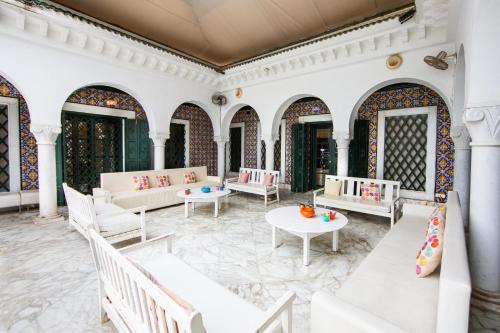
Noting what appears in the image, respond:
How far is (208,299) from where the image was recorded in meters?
1.57

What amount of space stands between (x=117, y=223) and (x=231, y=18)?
487 centimetres

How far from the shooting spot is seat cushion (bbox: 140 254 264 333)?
137 cm

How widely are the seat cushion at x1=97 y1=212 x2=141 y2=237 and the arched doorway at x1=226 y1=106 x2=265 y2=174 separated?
569 cm

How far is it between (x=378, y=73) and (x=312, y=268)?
3846 millimetres

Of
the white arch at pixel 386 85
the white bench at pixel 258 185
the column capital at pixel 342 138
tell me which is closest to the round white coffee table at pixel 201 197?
the white bench at pixel 258 185

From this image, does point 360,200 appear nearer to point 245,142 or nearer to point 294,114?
point 294,114

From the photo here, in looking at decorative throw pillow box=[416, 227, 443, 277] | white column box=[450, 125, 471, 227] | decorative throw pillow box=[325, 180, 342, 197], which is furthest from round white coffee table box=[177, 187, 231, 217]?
white column box=[450, 125, 471, 227]

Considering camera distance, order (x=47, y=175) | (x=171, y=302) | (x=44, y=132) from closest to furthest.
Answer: (x=171, y=302) < (x=44, y=132) < (x=47, y=175)

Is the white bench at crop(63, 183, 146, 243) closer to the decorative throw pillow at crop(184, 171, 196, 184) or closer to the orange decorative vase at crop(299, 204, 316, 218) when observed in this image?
the orange decorative vase at crop(299, 204, 316, 218)

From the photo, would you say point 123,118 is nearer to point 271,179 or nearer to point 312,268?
point 271,179

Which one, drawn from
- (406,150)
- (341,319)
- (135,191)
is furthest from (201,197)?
(406,150)

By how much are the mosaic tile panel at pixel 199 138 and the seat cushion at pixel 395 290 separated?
7.31 metres

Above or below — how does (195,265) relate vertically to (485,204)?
below

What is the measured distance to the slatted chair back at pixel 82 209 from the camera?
3008 millimetres
